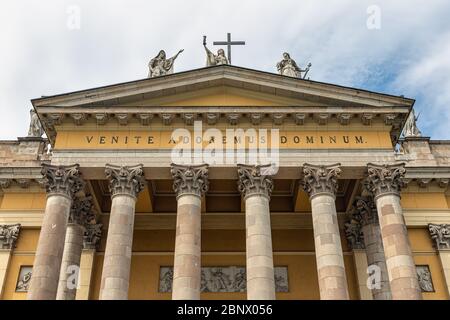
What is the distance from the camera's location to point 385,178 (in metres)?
22.4

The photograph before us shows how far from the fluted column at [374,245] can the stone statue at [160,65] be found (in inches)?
446

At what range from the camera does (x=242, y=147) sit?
2308cm

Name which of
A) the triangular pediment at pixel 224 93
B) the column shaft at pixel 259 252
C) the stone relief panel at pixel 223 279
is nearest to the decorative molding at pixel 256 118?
the triangular pediment at pixel 224 93

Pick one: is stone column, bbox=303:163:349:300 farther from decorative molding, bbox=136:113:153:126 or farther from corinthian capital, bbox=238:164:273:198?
decorative molding, bbox=136:113:153:126

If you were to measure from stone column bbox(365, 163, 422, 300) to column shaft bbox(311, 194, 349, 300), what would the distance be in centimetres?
188

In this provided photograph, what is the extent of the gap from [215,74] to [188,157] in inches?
171

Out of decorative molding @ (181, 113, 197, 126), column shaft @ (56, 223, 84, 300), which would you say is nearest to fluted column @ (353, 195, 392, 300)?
decorative molding @ (181, 113, 197, 126)

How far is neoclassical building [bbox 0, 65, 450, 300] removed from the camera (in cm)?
2100

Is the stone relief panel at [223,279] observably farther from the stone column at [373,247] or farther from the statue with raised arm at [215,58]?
the statue with raised arm at [215,58]

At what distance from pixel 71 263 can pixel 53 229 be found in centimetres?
343

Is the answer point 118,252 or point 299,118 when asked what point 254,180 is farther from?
point 118,252
